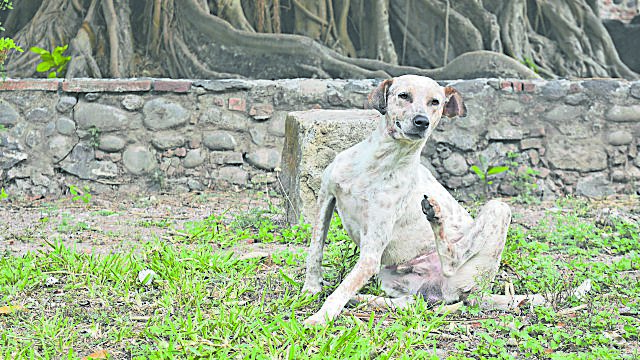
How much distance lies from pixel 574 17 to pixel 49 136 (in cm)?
662

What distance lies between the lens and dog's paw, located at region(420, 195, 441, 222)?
351 centimetres

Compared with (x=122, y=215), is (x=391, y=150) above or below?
above

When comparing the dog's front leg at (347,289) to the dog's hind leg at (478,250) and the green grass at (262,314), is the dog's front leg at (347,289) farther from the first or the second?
the dog's hind leg at (478,250)

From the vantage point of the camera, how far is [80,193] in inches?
274

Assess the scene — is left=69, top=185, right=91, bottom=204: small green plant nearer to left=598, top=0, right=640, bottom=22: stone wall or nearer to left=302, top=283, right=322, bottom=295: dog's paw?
left=302, top=283, right=322, bottom=295: dog's paw

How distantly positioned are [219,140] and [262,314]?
3.78 meters

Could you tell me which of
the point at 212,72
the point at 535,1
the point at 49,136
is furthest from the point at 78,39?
the point at 535,1

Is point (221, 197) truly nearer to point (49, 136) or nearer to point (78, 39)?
point (49, 136)

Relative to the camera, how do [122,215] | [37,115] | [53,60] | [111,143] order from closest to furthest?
1. [122,215]
2. [37,115]
3. [111,143]
4. [53,60]

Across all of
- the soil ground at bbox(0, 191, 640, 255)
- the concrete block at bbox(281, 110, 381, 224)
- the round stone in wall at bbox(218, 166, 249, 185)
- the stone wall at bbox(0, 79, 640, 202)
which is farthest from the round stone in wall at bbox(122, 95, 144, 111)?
the concrete block at bbox(281, 110, 381, 224)

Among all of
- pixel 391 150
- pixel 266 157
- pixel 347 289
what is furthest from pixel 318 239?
pixel 266 157

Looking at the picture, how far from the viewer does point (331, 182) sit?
3.75 m

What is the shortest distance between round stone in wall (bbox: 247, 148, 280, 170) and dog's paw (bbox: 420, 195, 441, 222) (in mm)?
3801

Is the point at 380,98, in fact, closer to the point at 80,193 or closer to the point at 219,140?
the point at 219,140
